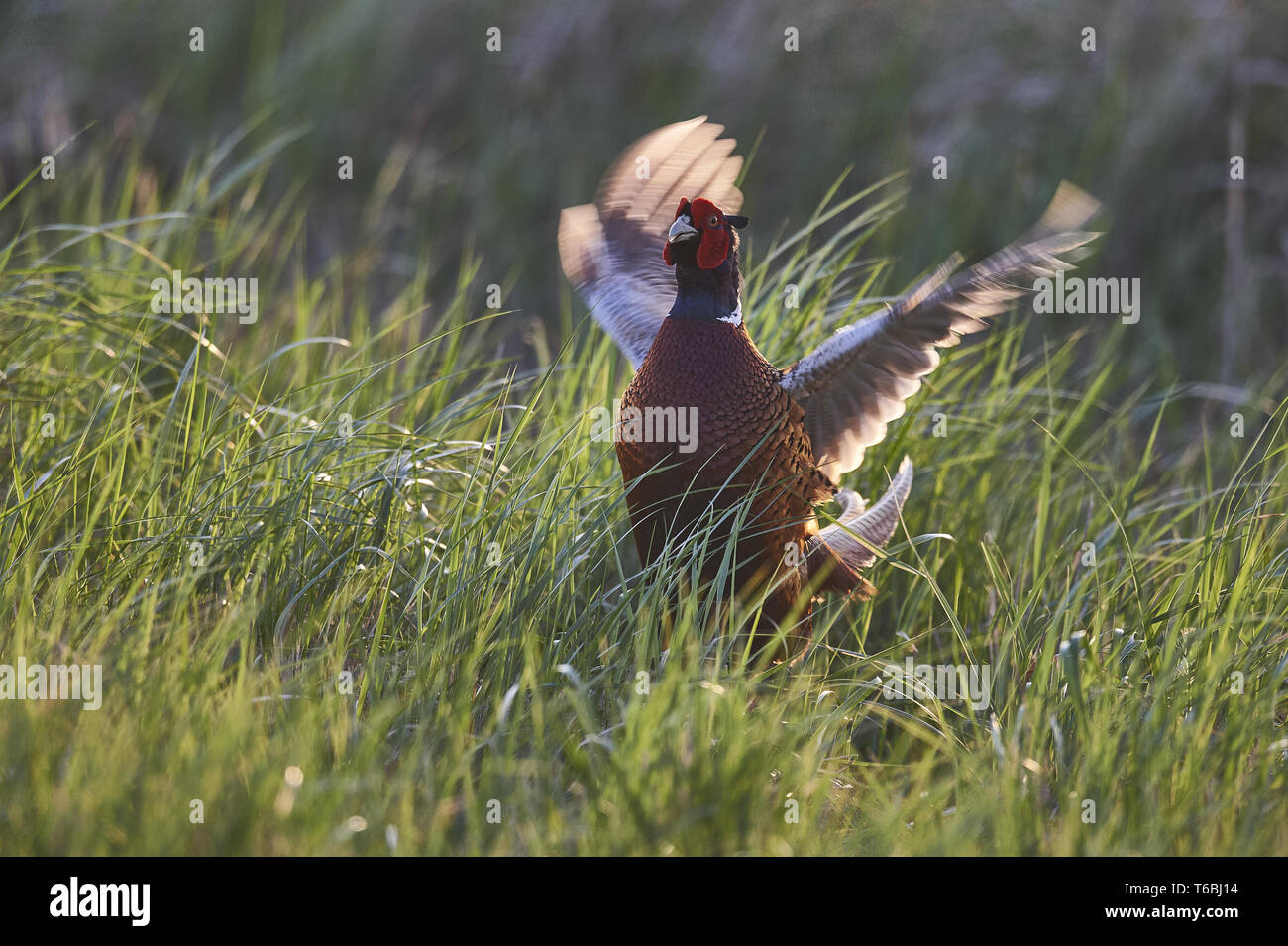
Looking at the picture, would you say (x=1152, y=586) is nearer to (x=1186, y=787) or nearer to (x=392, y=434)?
(x=1186, y=787)

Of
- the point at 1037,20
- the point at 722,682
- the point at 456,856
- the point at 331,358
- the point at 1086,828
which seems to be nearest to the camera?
the point at 456,856

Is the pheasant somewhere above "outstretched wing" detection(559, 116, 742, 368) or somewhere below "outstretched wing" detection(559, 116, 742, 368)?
below

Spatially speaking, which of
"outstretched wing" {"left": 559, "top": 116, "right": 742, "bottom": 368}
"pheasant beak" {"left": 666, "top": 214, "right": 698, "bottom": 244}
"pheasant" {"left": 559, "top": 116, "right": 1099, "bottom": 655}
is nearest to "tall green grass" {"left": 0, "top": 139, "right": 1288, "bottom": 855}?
"pheasant" {"left": 559, "top": 116, "right": 1099, "bottom": 655}

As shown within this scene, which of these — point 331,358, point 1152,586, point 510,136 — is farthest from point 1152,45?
point 331,358

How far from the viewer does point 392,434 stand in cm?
334

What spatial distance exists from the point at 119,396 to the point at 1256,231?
18.2 ft

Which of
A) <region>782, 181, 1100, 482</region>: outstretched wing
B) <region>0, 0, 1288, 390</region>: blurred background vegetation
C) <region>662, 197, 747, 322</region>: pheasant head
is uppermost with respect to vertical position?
<region>0, 0, 1288, 390</region>: blurred background vegetation

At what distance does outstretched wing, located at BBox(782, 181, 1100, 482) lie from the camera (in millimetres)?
2930

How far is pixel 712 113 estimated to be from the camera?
22.7ft

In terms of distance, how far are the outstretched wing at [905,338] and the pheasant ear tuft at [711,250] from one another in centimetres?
35

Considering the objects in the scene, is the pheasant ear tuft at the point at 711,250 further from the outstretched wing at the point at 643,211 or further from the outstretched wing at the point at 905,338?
the outstretched wing at the point at 643,211

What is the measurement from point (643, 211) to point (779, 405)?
114cm

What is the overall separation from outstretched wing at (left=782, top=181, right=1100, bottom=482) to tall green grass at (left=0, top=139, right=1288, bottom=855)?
0.43 meters

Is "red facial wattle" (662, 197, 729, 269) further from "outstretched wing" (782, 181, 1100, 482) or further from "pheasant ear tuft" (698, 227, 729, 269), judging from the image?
"outstretched wing" (782, 181, 1100, 482)
